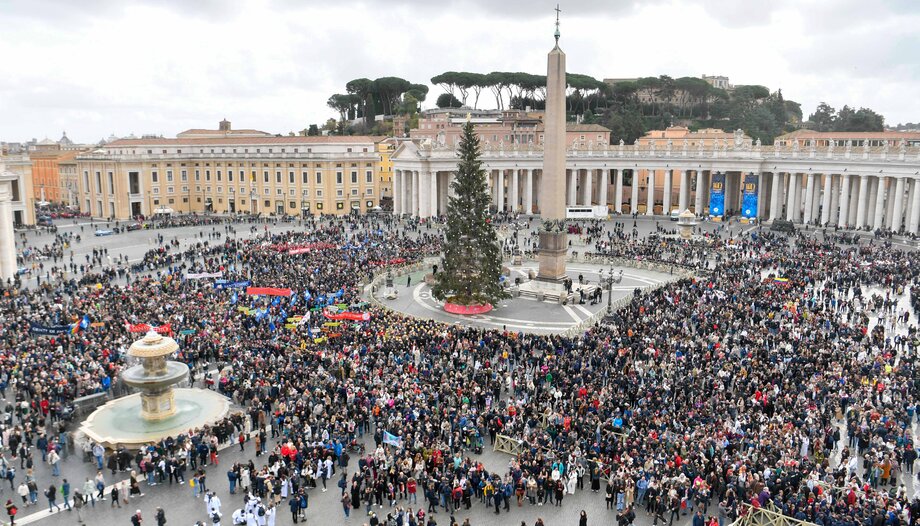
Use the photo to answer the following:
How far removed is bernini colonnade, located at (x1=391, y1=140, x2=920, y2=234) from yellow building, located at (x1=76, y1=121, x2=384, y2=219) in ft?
27.6

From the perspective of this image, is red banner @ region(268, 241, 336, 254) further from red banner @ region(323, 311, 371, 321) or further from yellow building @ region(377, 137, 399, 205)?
yellow building @ region(377, 137, 399, 205)

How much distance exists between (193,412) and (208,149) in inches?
2815

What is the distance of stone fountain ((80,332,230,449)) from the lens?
20359mm

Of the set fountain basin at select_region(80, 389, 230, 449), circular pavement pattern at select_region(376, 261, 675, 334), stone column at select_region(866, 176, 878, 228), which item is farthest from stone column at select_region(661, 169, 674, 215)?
fountain basin at select_region(80, 389, 230, 449)

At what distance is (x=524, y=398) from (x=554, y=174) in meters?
18.5

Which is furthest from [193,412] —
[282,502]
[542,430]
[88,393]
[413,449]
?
[542,430]

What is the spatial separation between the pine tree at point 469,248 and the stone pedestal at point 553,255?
168 inches

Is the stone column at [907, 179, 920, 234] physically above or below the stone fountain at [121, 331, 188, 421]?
above

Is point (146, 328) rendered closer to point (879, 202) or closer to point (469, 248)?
point (469, 248)

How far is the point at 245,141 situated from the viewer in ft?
282

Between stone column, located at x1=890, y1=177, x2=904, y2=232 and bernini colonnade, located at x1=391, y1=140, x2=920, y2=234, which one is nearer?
stone column, located at x1=890, y1=177, x2=904, y2=232

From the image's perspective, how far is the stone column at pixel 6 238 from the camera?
144 ft

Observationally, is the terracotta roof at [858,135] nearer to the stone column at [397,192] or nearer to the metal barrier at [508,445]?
the stone column at [397,192]

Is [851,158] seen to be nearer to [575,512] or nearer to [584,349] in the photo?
[584,349]
